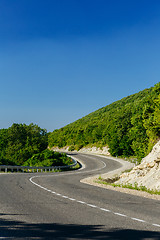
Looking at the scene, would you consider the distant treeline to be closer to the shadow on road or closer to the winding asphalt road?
the winding asphalt road

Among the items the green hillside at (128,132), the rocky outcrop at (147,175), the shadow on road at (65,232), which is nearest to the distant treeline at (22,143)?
the green hillside at (128,132)

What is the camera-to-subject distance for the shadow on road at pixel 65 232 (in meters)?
6.21

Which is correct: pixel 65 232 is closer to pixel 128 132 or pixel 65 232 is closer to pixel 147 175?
pixel 147 175

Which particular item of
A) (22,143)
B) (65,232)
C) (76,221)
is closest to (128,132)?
(22,143)

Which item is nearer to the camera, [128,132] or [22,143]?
[128,132]

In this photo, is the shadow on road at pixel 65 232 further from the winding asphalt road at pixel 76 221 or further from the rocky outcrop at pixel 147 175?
the rocky outcrop at pixel 147 175

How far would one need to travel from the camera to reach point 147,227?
23.9 feet

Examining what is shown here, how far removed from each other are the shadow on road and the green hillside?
1225 inches

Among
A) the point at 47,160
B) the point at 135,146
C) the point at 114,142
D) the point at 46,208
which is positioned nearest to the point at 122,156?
the point at 114,142

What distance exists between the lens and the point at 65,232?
6633 millimetres

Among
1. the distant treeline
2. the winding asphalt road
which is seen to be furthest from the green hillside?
the winding asphalt road

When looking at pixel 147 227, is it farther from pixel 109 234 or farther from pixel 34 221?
pixel 34 221

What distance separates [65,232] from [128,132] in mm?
61907

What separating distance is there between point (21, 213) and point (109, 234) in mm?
3593
